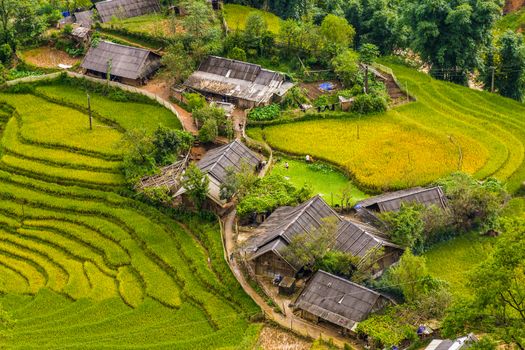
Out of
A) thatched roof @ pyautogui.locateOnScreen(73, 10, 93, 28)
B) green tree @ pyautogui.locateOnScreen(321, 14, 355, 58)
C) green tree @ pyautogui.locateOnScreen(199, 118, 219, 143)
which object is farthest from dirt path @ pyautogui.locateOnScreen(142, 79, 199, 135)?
green tree @ pyautogui.locateOnScreen(321, 14, 355, 58)

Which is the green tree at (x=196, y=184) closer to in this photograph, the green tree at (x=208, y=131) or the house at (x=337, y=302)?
the green tree at (x=208, y=131)

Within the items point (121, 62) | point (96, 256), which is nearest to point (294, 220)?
point (96, 256)

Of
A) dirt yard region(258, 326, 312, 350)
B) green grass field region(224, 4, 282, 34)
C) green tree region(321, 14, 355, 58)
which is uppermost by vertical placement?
green tree region(321, 14, 355, 58)

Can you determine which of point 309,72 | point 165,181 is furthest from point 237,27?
point 165,181

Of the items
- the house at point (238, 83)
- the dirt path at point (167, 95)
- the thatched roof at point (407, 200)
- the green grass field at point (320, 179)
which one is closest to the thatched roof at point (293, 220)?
the thatched roof at point (407, 200)

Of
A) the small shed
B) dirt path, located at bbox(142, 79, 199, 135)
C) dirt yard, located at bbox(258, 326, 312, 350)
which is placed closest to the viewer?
dirt yard, located at bbox(258, 326, 312, 350)

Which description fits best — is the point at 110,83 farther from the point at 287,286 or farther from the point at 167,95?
the point at 287,286

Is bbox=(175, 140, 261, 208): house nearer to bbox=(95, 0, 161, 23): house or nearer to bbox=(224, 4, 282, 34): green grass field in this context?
bbox=(224, 4, 282, 34): green grass field
